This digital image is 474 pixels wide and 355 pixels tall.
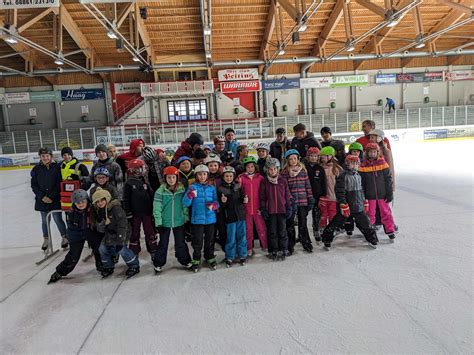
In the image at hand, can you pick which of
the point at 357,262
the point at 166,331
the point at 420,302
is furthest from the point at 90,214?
the point at 420,302

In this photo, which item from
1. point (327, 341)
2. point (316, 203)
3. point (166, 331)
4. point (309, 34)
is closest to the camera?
point (327, 341)

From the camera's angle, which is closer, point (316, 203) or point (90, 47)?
point (316, 203)

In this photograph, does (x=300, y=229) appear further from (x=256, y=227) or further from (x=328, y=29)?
(x=328, y=29)

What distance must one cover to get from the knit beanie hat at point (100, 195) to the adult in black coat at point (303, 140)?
10.0ft

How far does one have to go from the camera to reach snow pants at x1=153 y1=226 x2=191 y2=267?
4.18 m

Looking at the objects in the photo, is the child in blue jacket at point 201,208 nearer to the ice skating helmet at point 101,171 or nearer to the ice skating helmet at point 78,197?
the ice skating helmet at point 101,171

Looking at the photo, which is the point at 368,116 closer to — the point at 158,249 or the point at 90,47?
the point at 90,47

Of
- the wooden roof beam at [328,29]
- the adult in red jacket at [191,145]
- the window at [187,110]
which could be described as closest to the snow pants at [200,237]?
the adult in red jacket at [191,145]

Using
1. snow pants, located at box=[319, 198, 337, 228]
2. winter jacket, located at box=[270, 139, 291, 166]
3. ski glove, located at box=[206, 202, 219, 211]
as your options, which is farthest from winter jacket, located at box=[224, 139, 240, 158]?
ski glove, located at box=[206, 202, 219, 211]

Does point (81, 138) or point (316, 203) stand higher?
point (81, 138)

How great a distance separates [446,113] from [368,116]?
478 centimetres

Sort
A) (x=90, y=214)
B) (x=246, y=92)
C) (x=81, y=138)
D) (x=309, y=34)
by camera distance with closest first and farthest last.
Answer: (x=90, y=214) < (x=81, y=138) < (x=309, y=34) < (x=246, y=92)

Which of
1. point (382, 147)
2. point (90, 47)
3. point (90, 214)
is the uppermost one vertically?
point (90, 47)

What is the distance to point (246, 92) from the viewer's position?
80.0 ft
